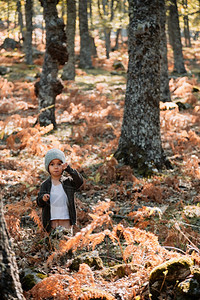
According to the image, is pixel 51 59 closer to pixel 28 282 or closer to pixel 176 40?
pixel 28 282

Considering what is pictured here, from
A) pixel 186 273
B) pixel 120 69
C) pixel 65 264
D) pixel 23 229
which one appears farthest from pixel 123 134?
pixel 120 69

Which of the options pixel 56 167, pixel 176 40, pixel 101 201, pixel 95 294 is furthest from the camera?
pixel 176 40

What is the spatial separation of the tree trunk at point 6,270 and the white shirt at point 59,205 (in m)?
1.63

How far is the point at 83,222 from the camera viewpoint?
187 inches

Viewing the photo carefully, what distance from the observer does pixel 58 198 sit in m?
3.75

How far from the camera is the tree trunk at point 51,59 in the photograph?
855 centimetres

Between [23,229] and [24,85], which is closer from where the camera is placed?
[23,229]

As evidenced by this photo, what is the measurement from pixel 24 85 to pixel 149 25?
32.5 ft

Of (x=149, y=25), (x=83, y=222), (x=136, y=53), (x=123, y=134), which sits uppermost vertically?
(x=149, y=25)

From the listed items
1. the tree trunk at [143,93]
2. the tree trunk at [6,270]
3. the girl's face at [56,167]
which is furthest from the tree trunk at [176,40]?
the tree trunk at [6,270]

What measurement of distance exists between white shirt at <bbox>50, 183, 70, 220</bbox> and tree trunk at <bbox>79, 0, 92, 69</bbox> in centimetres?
1877

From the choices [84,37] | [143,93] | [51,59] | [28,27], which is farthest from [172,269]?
[84,37]

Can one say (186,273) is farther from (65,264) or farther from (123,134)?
(123,134)

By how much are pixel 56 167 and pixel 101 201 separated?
6.34ft
